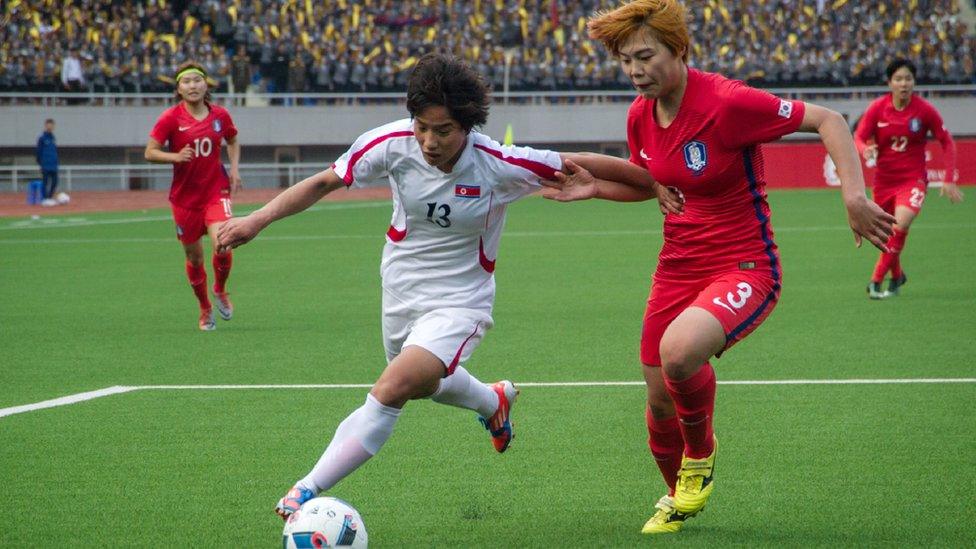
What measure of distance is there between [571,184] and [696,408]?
998mm

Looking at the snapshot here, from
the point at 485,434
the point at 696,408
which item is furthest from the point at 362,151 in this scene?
the point at 485,434

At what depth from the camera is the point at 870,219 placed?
4.61m

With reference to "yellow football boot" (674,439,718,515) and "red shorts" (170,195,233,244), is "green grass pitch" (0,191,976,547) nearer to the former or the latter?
"yellow football boot" (674,439,718,515)

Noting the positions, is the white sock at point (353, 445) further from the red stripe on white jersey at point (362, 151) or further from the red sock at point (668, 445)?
the red sock at point (668, 445)

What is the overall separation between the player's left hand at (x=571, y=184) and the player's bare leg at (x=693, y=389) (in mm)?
606

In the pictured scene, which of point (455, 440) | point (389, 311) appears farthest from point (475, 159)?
point (455, 440)

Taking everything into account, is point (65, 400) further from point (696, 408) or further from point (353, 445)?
point (696, 408)

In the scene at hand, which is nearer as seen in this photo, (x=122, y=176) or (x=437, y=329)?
(x=437, y=329)

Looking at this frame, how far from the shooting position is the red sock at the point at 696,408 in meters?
4.82

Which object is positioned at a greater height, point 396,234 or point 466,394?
point 396,234

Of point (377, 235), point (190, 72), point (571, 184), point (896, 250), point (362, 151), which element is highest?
point (190, 72)

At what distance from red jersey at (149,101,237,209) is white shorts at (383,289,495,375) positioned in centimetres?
682

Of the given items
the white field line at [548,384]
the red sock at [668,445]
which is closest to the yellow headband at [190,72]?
the white field line at [548,384]

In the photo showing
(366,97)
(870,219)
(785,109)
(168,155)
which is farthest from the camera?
(366,97)
